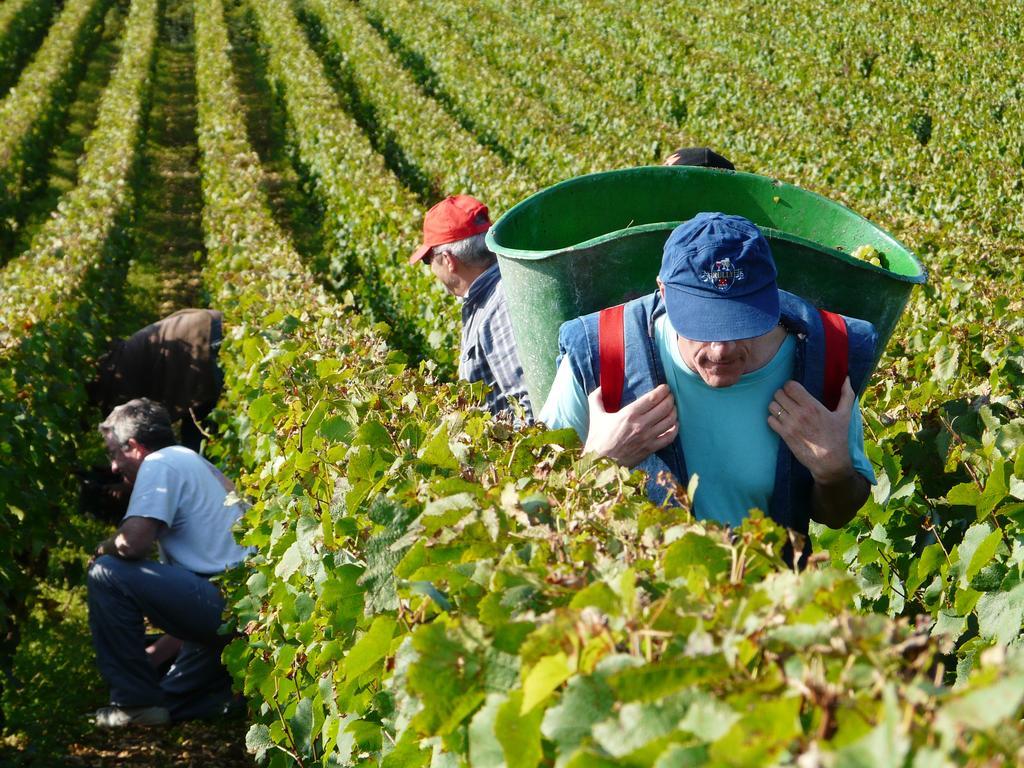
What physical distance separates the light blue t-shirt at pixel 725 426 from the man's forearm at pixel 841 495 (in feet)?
0.12

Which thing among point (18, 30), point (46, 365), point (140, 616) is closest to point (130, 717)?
point (140, 616)

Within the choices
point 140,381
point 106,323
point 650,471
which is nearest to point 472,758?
point 650,471

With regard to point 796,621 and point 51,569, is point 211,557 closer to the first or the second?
point 51,569

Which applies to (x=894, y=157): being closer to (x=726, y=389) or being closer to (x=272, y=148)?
(x=272, y=148)

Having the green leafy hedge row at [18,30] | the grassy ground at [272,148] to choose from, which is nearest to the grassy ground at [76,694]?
the grassy ground at [272,148]

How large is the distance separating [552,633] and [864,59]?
958 inches

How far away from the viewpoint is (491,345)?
365cm

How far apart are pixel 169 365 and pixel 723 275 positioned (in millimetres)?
5217

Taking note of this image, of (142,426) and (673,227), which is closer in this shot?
(673,227)

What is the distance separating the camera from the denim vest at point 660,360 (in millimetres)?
2271

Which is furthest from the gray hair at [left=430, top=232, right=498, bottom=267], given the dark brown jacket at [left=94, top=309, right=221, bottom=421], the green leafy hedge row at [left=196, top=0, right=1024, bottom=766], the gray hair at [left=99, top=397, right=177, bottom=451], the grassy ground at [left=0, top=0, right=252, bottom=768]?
the dark brown jacket at [left=94, top=309, right=221, bottom=421]

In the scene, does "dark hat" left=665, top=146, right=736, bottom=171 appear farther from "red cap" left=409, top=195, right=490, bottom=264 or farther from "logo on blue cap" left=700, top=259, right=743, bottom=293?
"logo on blue cap" left=700, top=259, right=743, bottom=293

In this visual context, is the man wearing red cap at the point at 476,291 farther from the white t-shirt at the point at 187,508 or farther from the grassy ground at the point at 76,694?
the grassy ground at the point at 76,694

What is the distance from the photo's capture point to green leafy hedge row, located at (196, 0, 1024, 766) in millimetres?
1066
